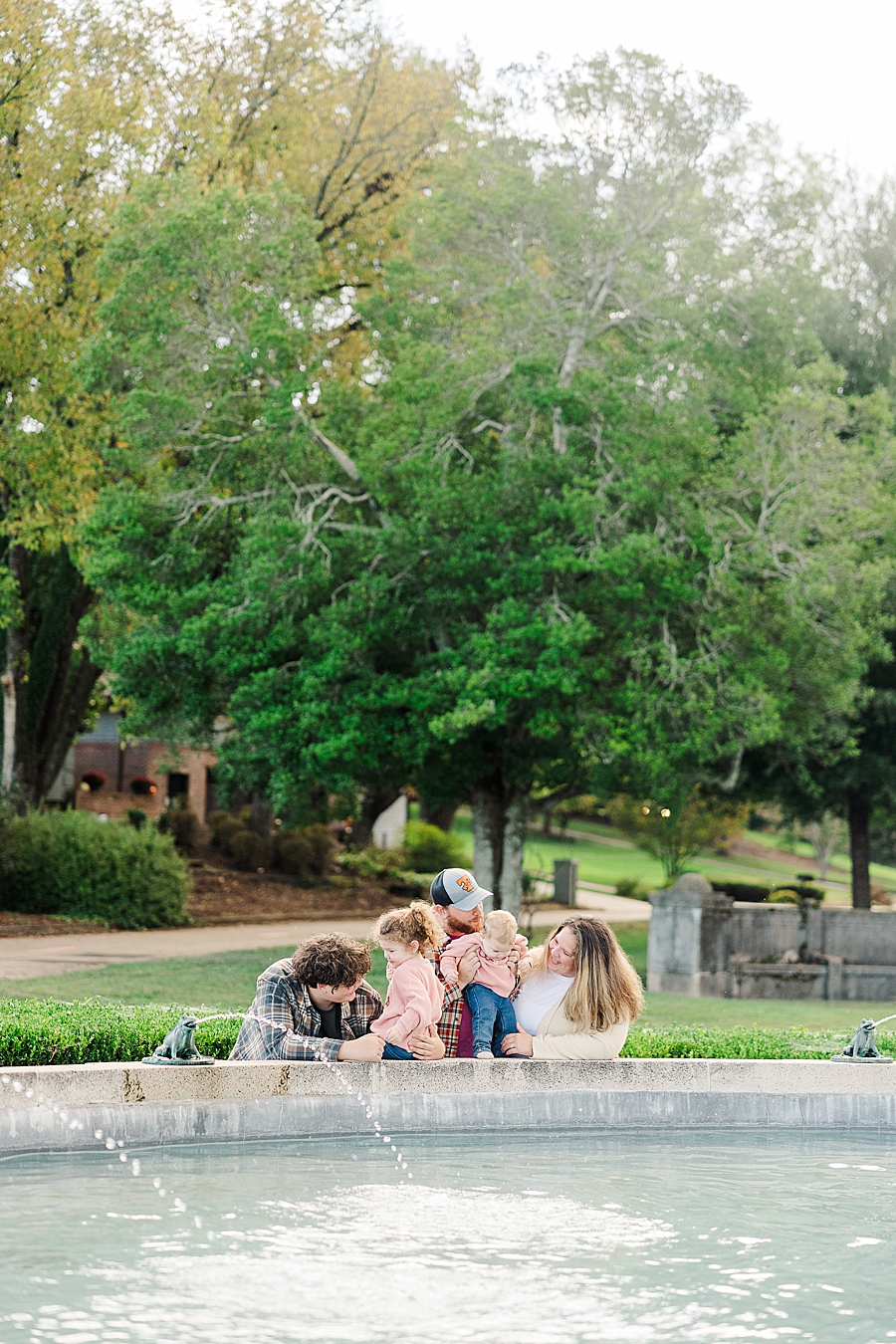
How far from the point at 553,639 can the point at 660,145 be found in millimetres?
8001

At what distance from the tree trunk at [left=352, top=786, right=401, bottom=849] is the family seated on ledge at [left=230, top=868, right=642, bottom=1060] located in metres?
30.2

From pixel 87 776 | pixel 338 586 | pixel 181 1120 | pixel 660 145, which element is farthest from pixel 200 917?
pixel 87 776

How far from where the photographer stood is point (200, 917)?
89.2 ft

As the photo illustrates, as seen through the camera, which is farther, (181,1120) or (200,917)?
(200,917)

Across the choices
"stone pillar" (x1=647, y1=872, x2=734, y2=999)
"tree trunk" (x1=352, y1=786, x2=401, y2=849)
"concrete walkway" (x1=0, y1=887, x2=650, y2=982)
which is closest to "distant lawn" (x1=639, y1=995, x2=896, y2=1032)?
"stone pillar" (x1=647, y1=872, x2=734, y2=999)

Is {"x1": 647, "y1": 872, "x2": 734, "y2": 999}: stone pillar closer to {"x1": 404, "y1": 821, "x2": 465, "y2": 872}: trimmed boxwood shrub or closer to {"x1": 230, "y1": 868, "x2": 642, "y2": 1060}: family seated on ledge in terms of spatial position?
{"x1": 230, "y1": 868, "x2": 642, "y2": 1060}: family seated on ledge

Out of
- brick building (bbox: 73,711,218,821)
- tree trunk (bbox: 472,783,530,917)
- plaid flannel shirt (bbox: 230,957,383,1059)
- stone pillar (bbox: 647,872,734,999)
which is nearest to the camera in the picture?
plaid flannel shirt (bbox: 230,957,383,1059)

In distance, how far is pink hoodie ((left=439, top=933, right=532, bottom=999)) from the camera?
867 cm

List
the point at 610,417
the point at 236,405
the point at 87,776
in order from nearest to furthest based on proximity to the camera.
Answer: the point at 610,417
the point at 236,405
the point at 87,776

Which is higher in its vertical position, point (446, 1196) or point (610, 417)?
point (610, 417)

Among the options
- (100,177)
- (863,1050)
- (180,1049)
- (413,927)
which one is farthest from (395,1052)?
(100,177)

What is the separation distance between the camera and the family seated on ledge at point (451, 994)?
8141mm

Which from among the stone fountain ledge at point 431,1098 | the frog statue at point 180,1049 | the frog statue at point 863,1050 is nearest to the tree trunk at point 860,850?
the frog statue at point 863,1050

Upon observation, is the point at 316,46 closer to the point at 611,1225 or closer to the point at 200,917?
the point at 200,917
